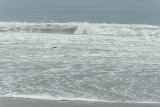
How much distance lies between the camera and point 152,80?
29.6 ft

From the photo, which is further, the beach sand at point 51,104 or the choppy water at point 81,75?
the choppy water at point 81,75

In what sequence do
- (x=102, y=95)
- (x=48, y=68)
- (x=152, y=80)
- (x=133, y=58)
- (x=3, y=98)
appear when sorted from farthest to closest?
(x=133, y=58) → (x=48, y=68) → (x=152, y=80) → (x=102, y=95) → (x=3, y=98)

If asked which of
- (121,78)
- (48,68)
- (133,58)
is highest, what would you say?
(133,58)

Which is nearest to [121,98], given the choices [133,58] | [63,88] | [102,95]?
[102,95]

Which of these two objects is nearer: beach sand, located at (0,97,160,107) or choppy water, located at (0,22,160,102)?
beach sand, located at (0,97,160,107)

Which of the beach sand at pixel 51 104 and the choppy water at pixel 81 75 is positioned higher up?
the choppy water at pixel 81 75

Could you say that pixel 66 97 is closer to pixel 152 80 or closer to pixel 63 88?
pixel 63 88

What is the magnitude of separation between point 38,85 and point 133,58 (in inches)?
228

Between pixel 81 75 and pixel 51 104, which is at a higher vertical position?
pixel 81 75

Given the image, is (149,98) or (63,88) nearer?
(149,98)

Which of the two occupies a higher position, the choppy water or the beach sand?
the choppy water

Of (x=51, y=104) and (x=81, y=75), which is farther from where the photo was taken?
(x=81, y=75)

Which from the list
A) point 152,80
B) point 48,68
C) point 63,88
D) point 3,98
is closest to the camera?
point 3,98

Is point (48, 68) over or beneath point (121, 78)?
over
